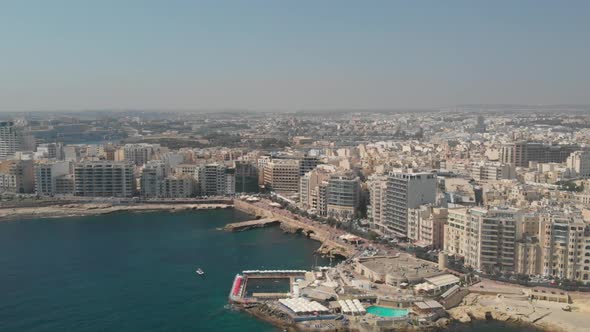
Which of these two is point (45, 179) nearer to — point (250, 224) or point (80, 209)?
point (80, 209)

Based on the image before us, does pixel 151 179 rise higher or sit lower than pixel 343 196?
lower

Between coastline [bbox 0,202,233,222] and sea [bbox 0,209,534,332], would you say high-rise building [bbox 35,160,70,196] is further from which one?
sea [bbox 0,209,534,332]

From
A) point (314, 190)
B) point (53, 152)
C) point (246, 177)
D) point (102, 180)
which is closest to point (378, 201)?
point (314, 190)

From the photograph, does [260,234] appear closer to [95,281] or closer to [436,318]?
[95,281]

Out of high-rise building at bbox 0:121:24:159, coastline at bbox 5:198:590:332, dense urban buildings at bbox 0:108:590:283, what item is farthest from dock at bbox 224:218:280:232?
high-rise building at bbox 0:121:24:159

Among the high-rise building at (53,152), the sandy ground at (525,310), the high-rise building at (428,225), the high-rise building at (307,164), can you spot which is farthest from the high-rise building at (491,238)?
A: the high-rise building at (53,152)

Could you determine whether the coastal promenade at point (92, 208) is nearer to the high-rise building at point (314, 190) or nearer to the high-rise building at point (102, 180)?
the high-rise building at point (102, 180)

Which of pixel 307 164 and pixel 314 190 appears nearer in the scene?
pixel 314 190
